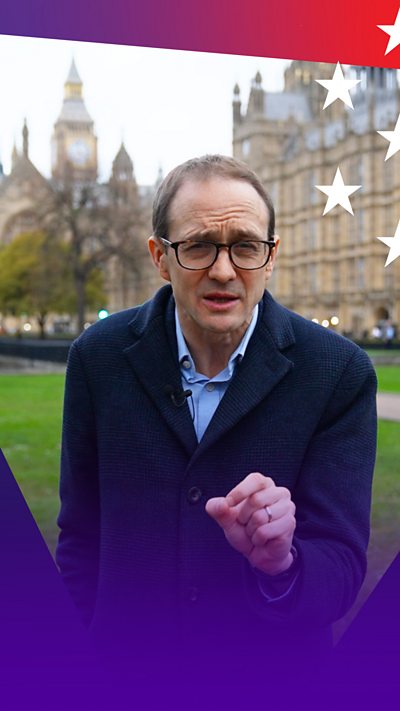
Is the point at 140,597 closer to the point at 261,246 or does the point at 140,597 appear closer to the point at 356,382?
the point at 356,382

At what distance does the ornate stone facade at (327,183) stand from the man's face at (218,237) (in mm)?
38083

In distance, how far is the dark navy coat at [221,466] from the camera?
1267 millimetres

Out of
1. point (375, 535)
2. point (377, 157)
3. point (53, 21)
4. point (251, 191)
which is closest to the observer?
point (251, 191)

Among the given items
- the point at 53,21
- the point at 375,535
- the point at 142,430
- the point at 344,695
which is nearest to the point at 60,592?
the point at 142,430

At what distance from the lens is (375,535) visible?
4.89 m

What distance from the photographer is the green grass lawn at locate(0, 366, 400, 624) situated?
4775 millimetres

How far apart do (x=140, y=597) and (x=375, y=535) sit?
3.79 m

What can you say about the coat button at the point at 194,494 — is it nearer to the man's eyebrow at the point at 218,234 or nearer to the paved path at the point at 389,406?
the man's eyebrow at the point at 218,234

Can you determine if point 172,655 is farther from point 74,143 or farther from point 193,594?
point 74,143

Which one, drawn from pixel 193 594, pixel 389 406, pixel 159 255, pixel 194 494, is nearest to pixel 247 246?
pixel 159 255

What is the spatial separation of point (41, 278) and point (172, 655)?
2394cm

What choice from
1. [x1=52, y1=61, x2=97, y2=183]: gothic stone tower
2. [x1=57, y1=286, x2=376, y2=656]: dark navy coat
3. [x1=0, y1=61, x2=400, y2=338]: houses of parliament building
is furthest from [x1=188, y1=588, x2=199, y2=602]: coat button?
[x1=0, y1=61, x2=400, y2=338]: houses of parliament building

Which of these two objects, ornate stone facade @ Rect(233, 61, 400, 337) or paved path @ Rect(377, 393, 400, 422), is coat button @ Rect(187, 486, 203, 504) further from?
ornate stone facade @ Rect(233, 61, 400, 337)

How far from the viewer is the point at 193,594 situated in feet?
4.24
